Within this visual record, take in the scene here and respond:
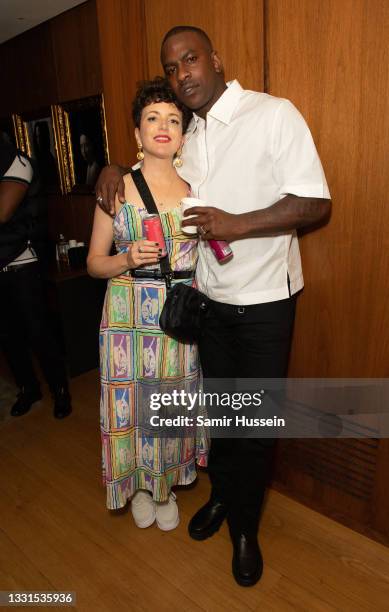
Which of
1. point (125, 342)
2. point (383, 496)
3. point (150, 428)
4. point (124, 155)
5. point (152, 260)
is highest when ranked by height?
point (124, 155)

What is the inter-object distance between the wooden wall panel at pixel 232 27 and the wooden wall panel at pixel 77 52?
148 cm

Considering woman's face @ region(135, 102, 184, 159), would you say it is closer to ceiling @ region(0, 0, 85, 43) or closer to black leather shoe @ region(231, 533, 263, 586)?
black leather shoe @ region(231, 533, 263, 586)

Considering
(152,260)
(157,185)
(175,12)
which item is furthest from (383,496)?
(175,12)

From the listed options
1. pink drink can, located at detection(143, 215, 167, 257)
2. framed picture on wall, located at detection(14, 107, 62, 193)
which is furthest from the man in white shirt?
framed picture on wall, located at detection(14, 107, 62, 193)

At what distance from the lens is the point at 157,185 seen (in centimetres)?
160

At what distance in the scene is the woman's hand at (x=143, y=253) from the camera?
1451 mm

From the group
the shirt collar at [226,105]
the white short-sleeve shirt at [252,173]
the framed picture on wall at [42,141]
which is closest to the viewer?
the white short-sleeve shirt at [252,173]

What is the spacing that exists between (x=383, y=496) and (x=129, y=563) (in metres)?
1.04

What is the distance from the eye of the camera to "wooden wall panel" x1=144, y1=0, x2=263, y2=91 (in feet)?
5.11

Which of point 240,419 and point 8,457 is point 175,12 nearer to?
point 240,419

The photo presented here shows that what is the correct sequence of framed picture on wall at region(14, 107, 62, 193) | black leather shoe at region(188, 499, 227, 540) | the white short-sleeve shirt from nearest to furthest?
1. the white short-sleeve shirt
2. black leather shoe at region(188, 499, 227, 540)
3. framed picture on wall at region(14, 107, 62, 193)

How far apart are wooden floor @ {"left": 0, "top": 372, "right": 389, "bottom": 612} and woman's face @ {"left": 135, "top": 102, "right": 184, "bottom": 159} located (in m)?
1.55

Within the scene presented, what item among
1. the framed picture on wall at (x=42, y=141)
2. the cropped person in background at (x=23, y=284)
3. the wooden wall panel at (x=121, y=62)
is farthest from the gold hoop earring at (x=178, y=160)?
the framed picture on wall at (x=42, y=141)

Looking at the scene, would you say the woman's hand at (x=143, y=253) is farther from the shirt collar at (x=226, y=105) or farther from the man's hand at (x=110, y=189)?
the shirt collar at (x=226, y=105)
